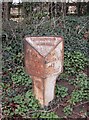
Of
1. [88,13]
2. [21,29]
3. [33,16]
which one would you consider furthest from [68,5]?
[21,29]

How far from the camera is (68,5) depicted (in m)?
6.56

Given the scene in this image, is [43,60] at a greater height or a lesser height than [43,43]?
lesser

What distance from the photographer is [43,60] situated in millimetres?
3268

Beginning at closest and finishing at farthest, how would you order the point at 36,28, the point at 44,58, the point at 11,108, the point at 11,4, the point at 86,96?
the point at 44,58
the point at 11,108
the point at 86,96
the point at 36,28
the point at 11,4

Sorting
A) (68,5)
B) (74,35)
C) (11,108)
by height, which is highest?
(68,5)

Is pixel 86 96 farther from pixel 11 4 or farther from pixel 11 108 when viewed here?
pixel 11 4

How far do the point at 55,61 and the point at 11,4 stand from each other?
3214mm

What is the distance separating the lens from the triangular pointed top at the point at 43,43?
3325mm

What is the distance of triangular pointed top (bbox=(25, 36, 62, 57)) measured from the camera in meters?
3.33

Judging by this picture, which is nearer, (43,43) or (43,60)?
(43,60)

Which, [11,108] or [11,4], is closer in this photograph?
[11,108]

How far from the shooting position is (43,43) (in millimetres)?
3402

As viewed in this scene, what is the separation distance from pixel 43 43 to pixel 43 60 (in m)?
0.23

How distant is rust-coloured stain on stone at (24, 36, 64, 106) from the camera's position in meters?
3.31
